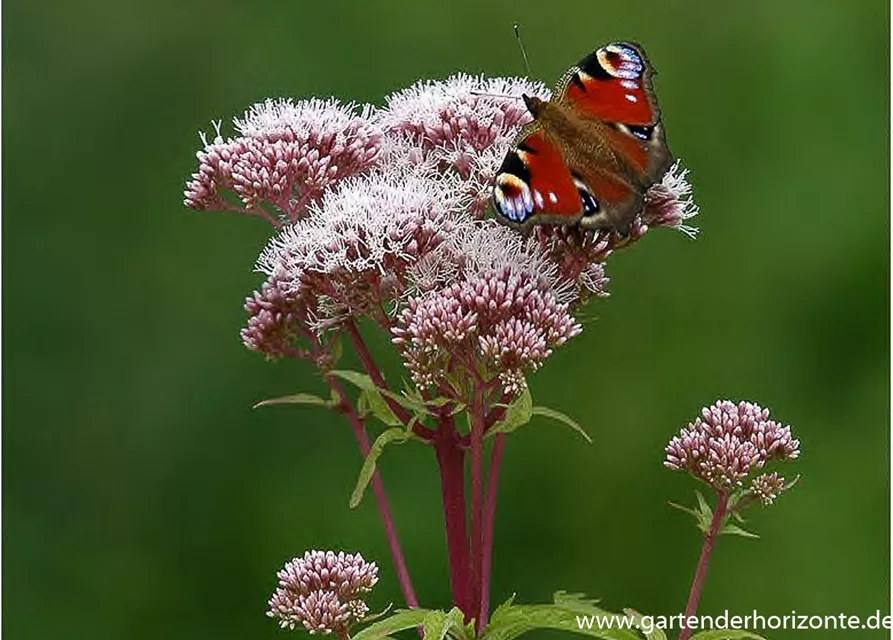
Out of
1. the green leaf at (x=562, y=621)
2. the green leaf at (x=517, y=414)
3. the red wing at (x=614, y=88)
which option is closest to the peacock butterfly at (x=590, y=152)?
the red wing at (x=614, y=88)

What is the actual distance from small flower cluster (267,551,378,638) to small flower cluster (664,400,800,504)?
46 cm

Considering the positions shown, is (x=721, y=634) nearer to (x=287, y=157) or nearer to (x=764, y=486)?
(x=764, y=486)

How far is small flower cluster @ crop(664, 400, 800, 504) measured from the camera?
2109 millimetres

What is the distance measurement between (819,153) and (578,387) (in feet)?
3.18

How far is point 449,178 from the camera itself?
215cm

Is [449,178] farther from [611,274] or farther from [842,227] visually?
[842,227]

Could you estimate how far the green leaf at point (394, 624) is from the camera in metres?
1.91

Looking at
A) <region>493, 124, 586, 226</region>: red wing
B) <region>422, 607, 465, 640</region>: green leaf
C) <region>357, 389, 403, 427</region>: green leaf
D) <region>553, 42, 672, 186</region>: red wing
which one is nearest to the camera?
<region>422, 607, 465, 640</region>: green leaf

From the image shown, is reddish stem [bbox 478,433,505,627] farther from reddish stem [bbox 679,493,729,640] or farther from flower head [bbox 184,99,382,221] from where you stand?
flower head [bbox 184,99,382,221]

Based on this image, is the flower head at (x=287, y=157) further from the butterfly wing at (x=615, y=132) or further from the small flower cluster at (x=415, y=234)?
the butterfly wing at (x=615, y=132)

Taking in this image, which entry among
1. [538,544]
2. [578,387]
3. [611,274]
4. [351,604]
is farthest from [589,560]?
[351,604]

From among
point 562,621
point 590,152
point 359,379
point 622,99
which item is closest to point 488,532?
point 562,621

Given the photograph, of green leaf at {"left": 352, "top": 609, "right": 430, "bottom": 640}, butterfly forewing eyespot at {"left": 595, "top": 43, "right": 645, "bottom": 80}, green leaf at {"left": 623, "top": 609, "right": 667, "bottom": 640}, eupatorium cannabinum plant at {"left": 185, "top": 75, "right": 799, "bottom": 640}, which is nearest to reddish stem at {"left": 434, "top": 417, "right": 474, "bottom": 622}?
eupatorium cannabinum plant at {"left": 185, "top": 75, "right": 799, "bottom": 640}

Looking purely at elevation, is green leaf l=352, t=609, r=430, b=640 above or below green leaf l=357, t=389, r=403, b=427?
below
